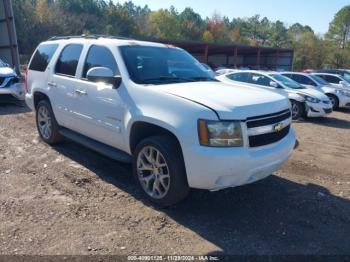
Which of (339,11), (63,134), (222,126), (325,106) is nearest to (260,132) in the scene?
(222,126)

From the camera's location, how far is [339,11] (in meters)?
92.4

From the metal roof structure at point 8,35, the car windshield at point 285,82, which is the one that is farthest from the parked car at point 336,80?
the metal roof structure at point 8,35

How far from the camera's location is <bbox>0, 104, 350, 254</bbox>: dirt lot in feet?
12.0

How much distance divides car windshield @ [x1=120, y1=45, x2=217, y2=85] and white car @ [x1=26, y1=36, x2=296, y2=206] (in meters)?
0.01

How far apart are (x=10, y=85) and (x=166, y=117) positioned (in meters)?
8.31

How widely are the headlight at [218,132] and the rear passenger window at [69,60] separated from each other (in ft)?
8.95

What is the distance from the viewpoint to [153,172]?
14.5 ft

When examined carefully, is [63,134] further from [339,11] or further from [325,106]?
[339,11]

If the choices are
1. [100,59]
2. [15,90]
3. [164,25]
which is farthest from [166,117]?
[164,25]

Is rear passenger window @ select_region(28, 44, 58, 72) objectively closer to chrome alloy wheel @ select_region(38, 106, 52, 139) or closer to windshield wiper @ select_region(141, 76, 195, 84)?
chrome alloy wheel @ select_region(38, 106, 52, 139)

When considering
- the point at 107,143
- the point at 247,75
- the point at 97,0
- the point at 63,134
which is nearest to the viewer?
the point at 107,143

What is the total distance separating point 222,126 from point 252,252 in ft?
4.12

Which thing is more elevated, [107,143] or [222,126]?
[222,126]

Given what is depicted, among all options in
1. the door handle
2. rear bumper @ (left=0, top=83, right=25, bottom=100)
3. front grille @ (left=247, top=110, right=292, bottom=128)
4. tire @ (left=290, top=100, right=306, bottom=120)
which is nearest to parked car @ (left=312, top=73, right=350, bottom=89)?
tire @ (left=290, top=100, right=306, bottom=120)
